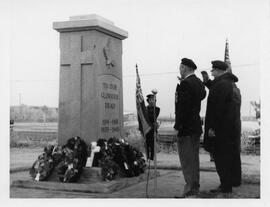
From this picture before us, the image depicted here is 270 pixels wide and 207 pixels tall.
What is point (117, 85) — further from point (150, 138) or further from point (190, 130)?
point (190, 130)

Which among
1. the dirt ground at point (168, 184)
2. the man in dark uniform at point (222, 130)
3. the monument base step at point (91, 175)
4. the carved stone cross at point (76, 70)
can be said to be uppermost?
the carved stone cross at point (76, 70)

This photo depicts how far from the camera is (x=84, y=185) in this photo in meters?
5.92

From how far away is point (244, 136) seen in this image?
9.08 meters

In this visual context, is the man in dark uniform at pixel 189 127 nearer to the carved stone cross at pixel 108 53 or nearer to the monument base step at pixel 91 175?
the monument base step at pixel 91 175

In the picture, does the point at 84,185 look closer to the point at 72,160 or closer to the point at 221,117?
the point at 72,160

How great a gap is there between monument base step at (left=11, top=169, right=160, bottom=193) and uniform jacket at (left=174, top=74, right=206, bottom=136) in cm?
103

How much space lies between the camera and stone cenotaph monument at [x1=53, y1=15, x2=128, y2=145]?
261 inches

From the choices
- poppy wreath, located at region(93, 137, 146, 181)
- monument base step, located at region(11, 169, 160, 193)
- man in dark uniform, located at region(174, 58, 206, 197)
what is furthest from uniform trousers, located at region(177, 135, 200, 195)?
poppy wreath, located at region(93, 137, 146, 181)

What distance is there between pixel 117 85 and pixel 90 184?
1.81 meters

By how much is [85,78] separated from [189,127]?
1.76 meters

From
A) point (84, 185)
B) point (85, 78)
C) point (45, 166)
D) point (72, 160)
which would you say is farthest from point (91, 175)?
point (85, 78)

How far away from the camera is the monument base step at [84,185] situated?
5.84m

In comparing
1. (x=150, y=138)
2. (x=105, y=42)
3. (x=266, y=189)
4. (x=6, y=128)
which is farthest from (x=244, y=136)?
(x=6, y=128)

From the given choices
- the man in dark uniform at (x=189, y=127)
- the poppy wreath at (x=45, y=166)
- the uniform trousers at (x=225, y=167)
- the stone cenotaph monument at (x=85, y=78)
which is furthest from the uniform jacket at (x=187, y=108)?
the poppy wreath at (x=45, y=166)
